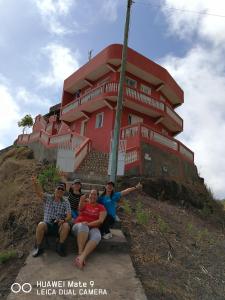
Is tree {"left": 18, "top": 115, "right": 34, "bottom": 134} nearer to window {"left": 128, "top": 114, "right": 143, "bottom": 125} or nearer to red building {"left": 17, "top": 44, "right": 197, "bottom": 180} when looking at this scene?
red building {"left": 17, "top": 44, "right": 197, "bottom": 180}

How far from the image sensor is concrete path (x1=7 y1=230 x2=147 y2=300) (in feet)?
17.5

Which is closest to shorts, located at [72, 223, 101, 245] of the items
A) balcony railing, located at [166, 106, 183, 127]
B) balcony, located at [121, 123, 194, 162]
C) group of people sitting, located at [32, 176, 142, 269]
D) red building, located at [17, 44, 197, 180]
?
group of people sitting, located at [32, 176, 142, 269]

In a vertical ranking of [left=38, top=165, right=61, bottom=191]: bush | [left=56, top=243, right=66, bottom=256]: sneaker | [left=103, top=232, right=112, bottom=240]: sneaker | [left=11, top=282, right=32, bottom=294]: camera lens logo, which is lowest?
[left=11, top=282, right=32, bottom=294]: camera lens logo

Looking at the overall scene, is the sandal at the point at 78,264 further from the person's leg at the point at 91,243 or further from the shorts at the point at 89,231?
the shorts at the point at 89,231

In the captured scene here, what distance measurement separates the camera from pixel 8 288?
221 inches

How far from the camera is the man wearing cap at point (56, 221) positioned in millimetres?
6586

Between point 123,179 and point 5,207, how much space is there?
487 centimetres

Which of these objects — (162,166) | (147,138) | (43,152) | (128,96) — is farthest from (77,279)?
(128,96)

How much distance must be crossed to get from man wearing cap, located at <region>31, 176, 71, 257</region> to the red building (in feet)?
24.6

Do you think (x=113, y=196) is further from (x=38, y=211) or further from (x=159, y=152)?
(x=159, y=152)

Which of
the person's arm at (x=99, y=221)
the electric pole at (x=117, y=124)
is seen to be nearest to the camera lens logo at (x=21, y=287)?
the person's arm at (x=99, y=221)

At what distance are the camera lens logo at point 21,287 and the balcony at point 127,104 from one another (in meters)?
14.7

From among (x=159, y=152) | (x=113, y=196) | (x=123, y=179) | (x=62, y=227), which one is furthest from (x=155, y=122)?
(x=62, y=227)

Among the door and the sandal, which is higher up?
the door
